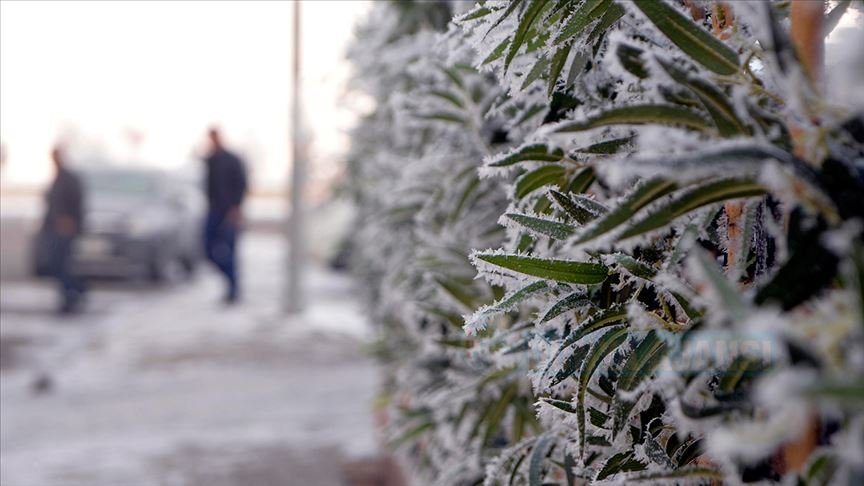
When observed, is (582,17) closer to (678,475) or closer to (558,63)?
(558,63)

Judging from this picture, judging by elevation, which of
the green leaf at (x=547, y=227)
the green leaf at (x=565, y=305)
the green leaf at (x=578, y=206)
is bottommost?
the green leaf at (x=565, y=305)

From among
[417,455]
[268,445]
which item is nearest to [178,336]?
[268,445]

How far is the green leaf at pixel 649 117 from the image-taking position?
886 mm

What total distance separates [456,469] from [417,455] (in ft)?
5.08

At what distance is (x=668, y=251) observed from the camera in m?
1.17

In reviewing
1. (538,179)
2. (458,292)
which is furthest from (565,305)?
(458,292)

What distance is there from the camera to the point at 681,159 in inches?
29.7

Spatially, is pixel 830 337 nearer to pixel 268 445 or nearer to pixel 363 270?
pixel 363 270

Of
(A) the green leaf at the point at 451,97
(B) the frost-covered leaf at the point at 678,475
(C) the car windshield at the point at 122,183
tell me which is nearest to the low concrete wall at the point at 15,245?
(C) the car windshield at the point at 122,183

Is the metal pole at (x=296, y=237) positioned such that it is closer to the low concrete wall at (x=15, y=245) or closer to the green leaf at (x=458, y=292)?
Answer: the low concrete wall at (x=15, y=245)

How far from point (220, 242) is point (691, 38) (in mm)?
9934

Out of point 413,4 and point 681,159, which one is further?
point 413,4

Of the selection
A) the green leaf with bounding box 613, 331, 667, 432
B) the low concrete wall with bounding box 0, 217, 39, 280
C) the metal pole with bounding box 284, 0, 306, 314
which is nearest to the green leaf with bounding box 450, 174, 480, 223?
the green leaf with bounding box 613, 331, 667, 432

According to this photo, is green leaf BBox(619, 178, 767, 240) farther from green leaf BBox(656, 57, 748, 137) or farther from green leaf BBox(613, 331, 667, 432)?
green leaf BBox(613, 331, 667, 432)
